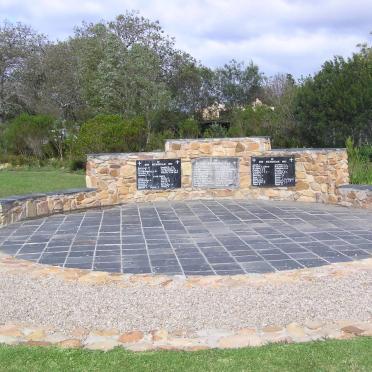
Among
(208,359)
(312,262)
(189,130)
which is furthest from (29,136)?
(208,359)

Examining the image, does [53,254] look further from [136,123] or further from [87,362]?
[136,123]

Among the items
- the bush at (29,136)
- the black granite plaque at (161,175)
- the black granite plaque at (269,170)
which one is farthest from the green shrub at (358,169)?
the bush at (29,136)

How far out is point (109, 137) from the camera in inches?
722

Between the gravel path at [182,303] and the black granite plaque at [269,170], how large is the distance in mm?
6026

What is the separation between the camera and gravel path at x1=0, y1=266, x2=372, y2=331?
4.37 metres

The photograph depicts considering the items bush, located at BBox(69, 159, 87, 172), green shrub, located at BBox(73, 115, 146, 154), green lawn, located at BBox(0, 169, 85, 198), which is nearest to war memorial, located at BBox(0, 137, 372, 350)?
green lawn, located at BBox(0, 169, 85, 198)

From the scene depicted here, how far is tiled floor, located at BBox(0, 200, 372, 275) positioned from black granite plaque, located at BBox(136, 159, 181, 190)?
30.4 inches

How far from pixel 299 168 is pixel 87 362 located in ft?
28.2

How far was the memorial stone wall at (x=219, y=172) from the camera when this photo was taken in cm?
1111

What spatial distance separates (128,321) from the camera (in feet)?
14.4

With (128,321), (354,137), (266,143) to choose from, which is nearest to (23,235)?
(128,321)

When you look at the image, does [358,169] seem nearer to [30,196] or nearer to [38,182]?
[30,196]

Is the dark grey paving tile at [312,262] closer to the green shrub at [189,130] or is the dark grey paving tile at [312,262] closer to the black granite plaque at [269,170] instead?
the black granite plaque at [269,170]

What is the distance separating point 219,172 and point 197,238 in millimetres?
4164
